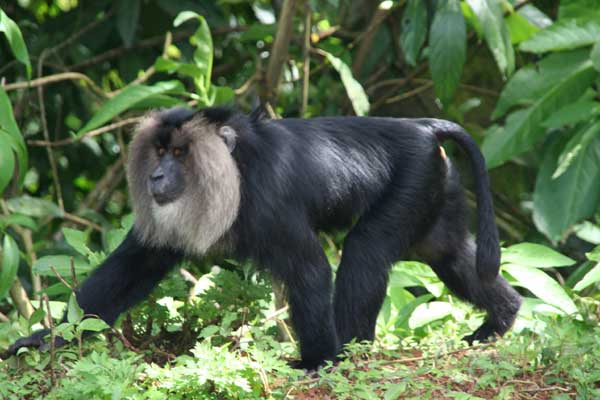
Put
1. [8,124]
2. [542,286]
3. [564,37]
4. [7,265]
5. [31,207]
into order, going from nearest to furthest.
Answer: [8,124] < [7,265] < [542,286] < [31,207] < [564,37]

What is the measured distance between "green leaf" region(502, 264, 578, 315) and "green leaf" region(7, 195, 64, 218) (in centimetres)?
242

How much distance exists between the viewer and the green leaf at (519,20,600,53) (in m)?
5.13

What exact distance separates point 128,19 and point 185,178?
2.29 metres

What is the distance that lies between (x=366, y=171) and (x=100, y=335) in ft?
4.39

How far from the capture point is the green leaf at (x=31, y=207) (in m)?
4.95

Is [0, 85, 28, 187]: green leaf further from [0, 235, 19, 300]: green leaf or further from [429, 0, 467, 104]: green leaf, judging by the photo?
[429, 0, 467, 104]: green leaf

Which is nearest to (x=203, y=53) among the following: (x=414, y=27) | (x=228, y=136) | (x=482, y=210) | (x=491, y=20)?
(x=414, y=27)

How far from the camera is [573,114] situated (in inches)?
199

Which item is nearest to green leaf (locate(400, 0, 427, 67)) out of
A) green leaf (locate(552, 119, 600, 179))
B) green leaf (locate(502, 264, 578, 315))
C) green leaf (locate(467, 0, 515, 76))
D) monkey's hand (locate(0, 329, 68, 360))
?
green leaf (locate(467, 0, 515, 76))

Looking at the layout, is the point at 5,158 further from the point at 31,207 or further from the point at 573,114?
the point at 573,114

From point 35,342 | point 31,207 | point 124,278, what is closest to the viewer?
point 35,342

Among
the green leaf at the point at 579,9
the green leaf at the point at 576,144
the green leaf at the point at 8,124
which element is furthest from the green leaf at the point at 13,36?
the green leaf at the point at 579,9

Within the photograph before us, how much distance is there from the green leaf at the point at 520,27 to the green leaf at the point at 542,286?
1.76m

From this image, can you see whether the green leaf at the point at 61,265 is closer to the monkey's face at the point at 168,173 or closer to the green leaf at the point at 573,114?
the monkey's face at the point at 168,173
